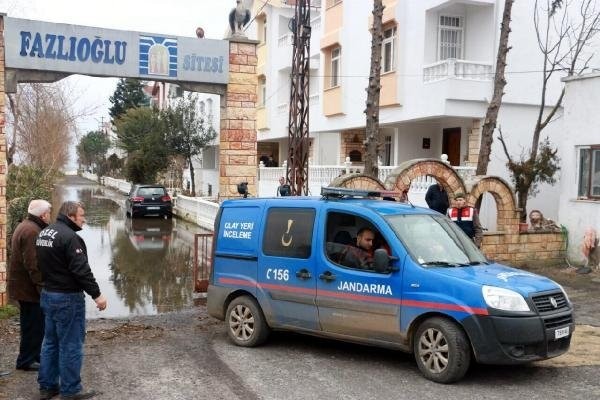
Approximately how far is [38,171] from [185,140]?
50.6 ft

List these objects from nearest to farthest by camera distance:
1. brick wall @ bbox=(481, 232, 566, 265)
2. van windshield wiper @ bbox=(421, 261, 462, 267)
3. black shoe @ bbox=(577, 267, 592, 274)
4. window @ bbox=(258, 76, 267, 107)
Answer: van windshield wiper @ bbox=(421, 261, 462, 267)
black shoe @ bbox=(577, 267, 592, 274)
brick wall @ bbox=(481, 232, 566, 265)
window @ bbox=(258, 76, 267, 107)

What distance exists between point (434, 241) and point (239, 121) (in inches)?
252

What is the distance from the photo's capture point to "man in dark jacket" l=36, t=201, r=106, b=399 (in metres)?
5.17

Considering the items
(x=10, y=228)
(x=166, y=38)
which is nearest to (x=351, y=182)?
(x=166, y=38)

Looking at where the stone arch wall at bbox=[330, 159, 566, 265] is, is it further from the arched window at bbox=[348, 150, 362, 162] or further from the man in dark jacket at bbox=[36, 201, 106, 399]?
the arched window at bbox=[348, 150, 362, 162]

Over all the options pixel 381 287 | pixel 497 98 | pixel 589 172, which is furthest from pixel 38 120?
pixel 381 287

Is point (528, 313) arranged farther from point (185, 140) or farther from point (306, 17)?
point (185, 140)

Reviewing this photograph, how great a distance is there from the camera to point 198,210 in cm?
2419

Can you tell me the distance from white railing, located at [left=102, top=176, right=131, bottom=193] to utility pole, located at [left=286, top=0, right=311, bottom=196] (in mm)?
28112

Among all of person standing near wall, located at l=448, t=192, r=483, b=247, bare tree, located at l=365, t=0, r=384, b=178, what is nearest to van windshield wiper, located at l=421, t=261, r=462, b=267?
person standing near wall, located at l=448, t=192, r=483, b=247

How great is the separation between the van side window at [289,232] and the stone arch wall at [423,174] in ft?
17.0

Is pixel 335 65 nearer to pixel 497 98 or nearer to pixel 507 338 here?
pixel 497 98

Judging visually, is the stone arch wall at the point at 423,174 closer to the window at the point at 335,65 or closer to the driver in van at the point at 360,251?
the driver in van at the point at 360,251

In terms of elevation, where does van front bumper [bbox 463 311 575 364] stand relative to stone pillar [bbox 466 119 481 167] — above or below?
below
